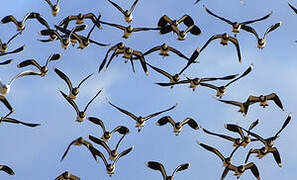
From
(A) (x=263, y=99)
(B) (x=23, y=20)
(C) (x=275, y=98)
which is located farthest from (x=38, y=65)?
(C) (x=275, y=98)

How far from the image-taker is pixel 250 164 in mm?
33312

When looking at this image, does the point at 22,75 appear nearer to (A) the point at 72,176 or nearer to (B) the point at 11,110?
(B) the point at 11,110

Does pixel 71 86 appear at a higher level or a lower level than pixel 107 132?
higher

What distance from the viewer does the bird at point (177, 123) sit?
1309 inches

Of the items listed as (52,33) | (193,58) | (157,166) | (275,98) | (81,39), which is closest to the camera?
(157,166)

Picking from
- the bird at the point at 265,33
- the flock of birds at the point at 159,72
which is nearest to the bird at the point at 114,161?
the flock of birds at the point at 159,72

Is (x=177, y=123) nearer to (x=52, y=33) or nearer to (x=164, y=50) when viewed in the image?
(x=164, y=50)

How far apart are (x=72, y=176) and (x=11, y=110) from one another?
13.3ft

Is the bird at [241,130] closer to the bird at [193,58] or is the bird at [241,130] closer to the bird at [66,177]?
the bird at [193,58]

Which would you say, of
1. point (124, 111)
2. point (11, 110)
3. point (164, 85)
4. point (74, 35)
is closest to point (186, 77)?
point (164, 85)

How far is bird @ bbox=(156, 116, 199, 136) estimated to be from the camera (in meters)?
33.2

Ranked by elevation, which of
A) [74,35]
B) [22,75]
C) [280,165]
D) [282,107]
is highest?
[74,35]

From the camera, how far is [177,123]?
33375 mm

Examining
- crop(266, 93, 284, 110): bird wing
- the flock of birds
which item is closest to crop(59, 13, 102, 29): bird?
the flock of birds
